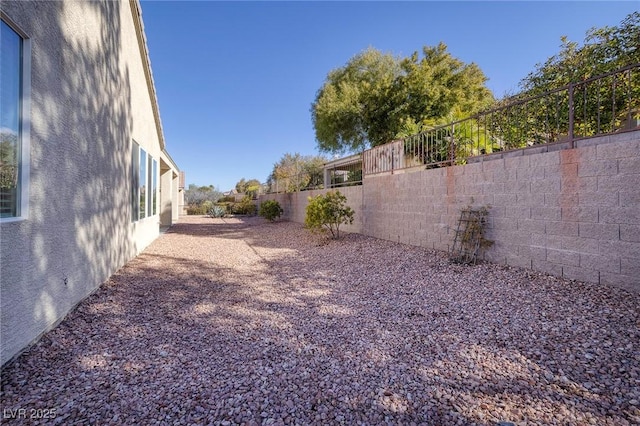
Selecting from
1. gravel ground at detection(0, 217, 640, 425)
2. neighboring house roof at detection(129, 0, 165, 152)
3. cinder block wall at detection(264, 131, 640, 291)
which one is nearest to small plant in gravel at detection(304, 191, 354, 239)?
cinder block wall at detection(264, 131, 640, 291)

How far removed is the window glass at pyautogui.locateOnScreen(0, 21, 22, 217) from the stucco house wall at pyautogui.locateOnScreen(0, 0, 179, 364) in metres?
0.10

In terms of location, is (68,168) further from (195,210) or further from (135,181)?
(195,210)

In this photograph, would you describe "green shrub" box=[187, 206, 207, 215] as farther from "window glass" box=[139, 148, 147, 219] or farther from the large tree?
"window glass" box=[139, 148, 147, 219]

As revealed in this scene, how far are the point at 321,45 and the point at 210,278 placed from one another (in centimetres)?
1240

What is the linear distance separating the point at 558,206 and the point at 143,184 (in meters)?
9.08

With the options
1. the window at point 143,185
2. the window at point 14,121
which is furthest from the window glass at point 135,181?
the window at point 14,121

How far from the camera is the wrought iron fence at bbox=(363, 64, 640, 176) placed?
215 inches

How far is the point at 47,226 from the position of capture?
2.99 metres

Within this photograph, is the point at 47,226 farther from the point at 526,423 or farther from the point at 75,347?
the point at 526,423

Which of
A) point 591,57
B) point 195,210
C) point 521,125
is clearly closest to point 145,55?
point 521,125

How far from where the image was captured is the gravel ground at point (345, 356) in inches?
76.9

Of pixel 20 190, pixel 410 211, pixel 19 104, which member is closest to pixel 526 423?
pixel 20 190

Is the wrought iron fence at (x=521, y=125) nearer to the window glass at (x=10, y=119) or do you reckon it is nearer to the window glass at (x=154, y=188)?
the window glass at (x=10, y=119)

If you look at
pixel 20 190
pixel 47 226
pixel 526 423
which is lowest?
pixel 526 423
